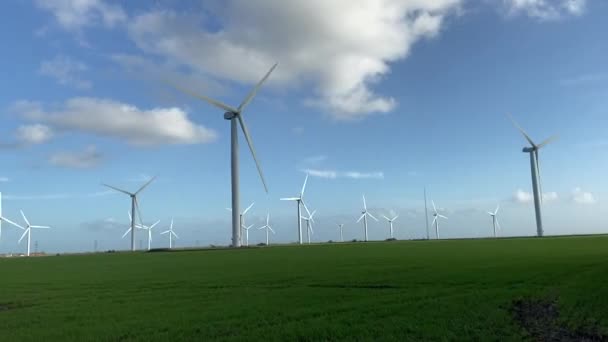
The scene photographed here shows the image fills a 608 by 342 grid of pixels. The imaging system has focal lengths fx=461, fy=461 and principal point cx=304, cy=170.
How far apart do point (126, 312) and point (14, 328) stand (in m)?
4.08

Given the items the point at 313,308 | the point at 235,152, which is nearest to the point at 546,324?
the point at 313,308

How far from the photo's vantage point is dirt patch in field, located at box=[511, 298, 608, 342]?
12.9m

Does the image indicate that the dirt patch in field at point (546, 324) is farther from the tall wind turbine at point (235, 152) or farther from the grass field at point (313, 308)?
the tall wind turbine at point (235, 152)

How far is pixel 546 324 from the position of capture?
14.5 metres

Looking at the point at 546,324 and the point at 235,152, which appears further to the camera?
the point at 235,152

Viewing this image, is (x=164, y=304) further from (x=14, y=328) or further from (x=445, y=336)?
(x=445, y=336)

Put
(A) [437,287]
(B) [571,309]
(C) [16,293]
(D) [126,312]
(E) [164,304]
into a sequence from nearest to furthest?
(B) [571,309] < (D) [126,312] < (E) [164,304] < (A) [437,287] < (C) [16,293]

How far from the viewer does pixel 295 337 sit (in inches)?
542

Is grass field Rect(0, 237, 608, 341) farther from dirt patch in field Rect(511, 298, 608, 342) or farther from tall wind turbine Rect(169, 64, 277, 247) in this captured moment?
tall wind turbine Rect(169, 64, 277, 247)

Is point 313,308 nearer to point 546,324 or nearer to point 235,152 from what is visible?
point 546,324

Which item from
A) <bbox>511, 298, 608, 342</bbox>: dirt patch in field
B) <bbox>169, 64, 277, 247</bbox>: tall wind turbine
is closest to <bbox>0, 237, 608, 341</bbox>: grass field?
<bbox>511, 298, 608, 342</bbox>: dirt patch in field

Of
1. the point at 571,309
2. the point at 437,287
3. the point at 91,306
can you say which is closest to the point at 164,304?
the point at 91,306

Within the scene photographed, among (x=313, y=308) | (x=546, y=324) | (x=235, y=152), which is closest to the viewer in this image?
(x=546, y=324)

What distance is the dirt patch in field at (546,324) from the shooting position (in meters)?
12.9
